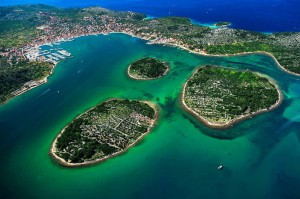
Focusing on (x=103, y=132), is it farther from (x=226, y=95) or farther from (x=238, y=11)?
(x=238, y=11)

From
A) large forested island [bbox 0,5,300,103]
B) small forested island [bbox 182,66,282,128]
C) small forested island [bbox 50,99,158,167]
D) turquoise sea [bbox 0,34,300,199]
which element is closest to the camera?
turquoise sea [bbox 0,34,300,199]

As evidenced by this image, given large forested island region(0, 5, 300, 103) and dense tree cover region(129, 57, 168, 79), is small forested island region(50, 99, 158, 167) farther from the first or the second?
large forested island region(0, 5, 300, 103)

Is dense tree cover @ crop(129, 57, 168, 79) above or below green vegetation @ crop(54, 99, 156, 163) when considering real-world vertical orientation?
above

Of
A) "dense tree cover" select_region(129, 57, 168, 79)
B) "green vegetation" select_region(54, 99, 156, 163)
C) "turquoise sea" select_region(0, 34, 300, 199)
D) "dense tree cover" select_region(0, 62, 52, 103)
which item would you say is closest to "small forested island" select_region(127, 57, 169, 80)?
"dense tree cover" select_region(129, 57, 168, 79)

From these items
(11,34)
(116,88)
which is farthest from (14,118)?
(11,34)

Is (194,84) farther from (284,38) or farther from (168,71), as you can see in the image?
(284,38)

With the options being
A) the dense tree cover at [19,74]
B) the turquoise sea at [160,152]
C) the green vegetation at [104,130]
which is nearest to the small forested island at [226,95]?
the turquoise sea at [160,152]

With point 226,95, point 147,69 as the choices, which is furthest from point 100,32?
point 226,95
